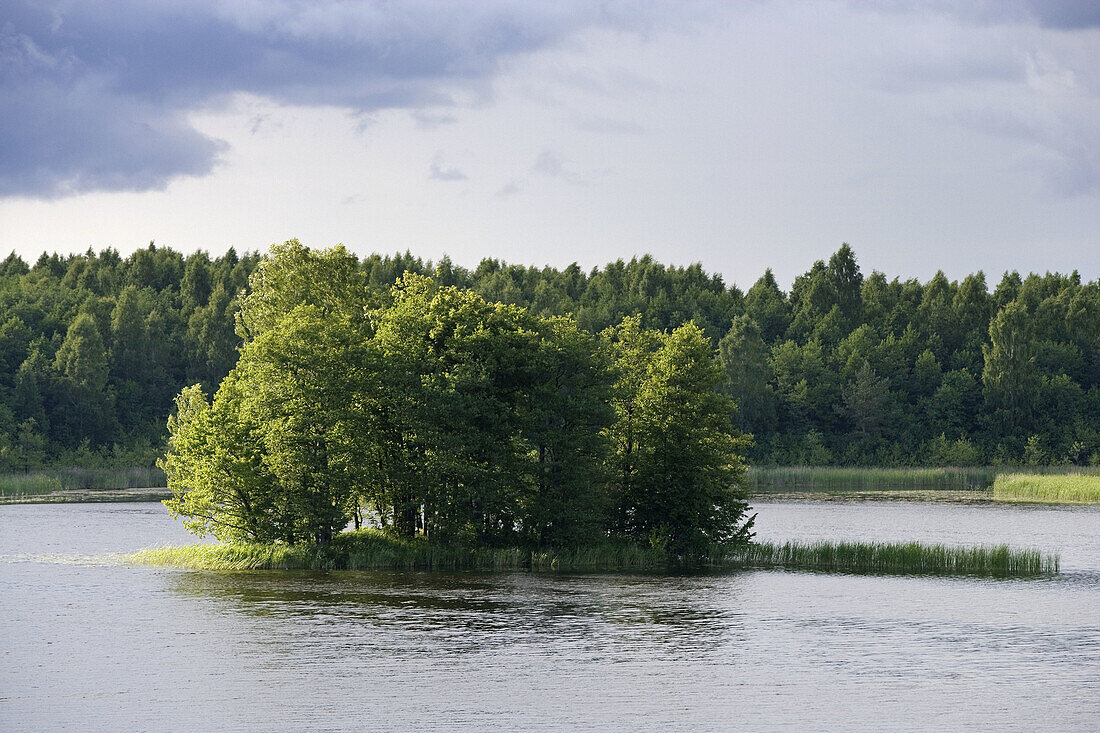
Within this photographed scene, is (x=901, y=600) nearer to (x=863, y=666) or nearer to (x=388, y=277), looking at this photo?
(x=863, y=666)

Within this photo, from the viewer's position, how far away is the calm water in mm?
26359

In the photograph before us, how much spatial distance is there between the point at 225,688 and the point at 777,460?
13258 centimetres

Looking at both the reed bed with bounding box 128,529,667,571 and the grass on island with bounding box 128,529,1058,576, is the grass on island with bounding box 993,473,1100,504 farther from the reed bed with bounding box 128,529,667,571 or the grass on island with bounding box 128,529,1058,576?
the reed bed with bounding box 128,529,667,571

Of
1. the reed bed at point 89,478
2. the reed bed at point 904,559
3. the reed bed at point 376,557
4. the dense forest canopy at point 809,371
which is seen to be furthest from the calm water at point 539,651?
the dense forest canopy at point 809,371

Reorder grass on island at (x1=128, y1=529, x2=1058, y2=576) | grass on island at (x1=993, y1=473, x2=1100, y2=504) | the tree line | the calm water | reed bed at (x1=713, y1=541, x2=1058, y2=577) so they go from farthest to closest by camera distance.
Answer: grass on island at (x1=993, y1=473, x2=1100, y2=504), reed bed at (x1=713, y1=541, x2=1058, y2=577), grass on island at (x1=128, y1=529, x2=1058, y2=576), the tree line, the calm water

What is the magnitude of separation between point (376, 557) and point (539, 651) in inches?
874

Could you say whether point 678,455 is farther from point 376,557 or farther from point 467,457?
point 376,557

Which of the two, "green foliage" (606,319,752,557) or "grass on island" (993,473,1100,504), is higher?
"green foliage" (606,319,752,557)

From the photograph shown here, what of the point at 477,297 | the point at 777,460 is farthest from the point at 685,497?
the point at 777,460

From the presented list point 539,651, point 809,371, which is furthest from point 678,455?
point 809,371

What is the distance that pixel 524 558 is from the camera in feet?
183

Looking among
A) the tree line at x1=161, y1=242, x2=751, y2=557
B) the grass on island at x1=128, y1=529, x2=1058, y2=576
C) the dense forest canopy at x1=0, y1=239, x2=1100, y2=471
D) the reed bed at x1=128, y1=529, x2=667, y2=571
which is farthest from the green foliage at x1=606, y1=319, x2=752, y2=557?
the dense forest canopy at x1=0, y1=239, x2=1100, y2=471

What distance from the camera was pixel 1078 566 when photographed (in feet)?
182

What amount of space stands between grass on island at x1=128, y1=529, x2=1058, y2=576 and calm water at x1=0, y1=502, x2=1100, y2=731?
6.22ft
